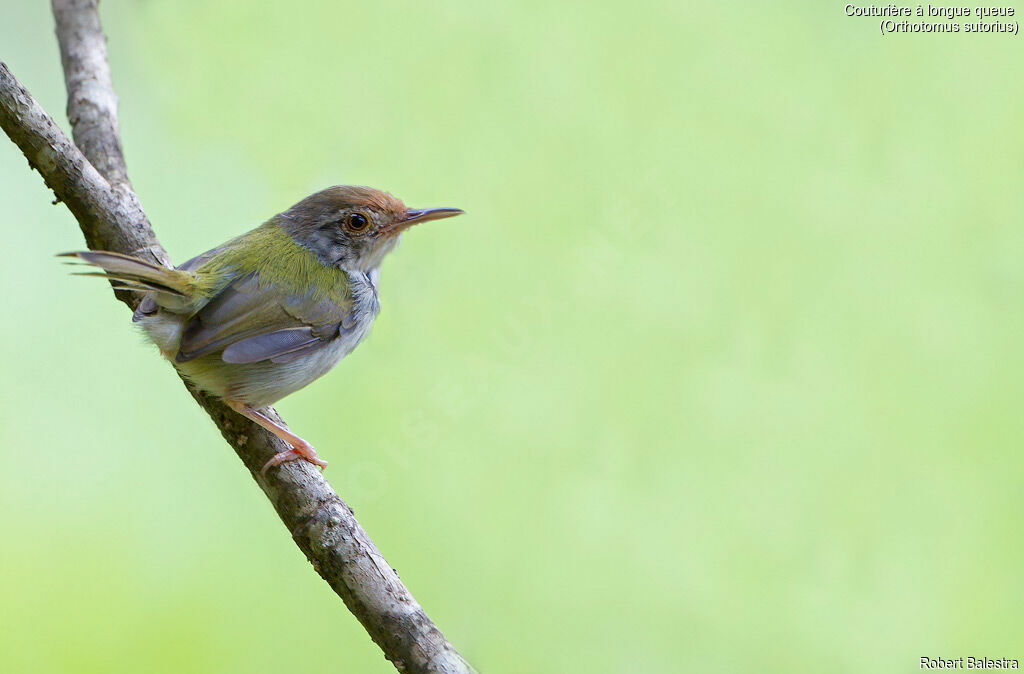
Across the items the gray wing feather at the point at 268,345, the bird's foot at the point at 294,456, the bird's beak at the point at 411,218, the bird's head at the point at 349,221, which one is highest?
the bird's beak at the point at 411,218

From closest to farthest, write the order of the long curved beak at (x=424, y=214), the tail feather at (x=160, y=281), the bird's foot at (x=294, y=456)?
the tail feather at (x=160, y=281), the bird's foot at (x=294, y=456), the long curved beak at (x=424, y=214)

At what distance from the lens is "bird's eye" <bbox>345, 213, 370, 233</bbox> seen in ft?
12.6

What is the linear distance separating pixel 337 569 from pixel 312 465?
47cm

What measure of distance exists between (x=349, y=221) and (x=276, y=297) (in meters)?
0.54

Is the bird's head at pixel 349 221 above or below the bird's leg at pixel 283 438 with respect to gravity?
above

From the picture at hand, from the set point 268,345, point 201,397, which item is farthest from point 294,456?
point 201,397

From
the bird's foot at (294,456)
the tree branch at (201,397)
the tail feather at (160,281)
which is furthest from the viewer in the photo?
the bird's foot at (294,456)

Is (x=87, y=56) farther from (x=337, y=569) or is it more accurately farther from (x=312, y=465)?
(x=337, y=569)

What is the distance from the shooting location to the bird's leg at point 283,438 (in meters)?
3.19

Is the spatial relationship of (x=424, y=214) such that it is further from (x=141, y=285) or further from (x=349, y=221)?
(x=141, y=285)

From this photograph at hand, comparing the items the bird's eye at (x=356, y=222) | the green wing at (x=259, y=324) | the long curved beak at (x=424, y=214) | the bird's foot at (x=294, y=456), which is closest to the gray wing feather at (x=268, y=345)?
the green wing at (x=259, y=324)

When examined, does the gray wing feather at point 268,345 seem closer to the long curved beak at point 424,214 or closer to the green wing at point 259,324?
the green wing at point 259,324

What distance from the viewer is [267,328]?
11.1ft

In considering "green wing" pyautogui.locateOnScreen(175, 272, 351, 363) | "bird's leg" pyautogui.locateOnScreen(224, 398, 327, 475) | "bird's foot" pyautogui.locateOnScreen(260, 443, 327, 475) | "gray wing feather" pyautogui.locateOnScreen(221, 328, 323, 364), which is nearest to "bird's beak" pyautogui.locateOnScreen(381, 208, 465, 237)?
"green wing" pyautogui.locateOnScreen(175, 272, 351, 363)
